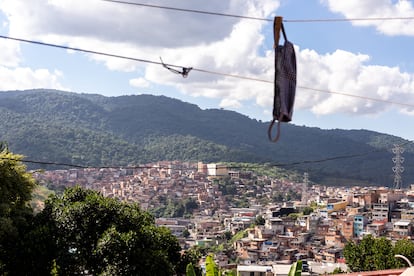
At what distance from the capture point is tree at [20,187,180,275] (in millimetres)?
7168

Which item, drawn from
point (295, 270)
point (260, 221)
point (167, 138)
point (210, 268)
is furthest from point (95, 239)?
point (167, 138)

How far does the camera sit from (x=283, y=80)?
8.44 feet

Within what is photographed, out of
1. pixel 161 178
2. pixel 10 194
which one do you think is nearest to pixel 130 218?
pixel 10 194

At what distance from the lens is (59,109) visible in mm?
93062

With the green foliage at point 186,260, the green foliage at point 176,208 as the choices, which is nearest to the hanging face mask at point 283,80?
the green foliage at point 186,260

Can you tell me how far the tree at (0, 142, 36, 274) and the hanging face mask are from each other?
530 centimetres

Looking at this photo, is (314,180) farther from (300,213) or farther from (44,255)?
(44,255)

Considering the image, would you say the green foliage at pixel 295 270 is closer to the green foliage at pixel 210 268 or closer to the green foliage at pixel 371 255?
the green foliage at pixel 210 268

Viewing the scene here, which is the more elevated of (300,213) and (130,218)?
(130,218)

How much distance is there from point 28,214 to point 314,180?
6645 cm

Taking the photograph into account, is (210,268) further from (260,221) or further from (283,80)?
(260,221)

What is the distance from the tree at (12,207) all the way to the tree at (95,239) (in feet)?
0.80

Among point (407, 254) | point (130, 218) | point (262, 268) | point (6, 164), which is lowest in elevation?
point (262, 268)

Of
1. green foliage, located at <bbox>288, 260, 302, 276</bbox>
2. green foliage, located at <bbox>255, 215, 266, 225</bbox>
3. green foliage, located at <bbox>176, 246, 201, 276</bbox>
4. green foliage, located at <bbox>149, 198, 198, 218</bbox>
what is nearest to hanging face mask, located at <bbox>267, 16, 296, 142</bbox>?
green foliage, located at <bbox>288, 260, 302, 276</bbox>
